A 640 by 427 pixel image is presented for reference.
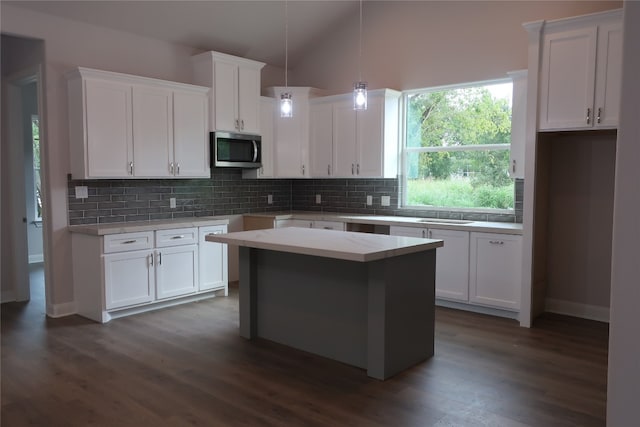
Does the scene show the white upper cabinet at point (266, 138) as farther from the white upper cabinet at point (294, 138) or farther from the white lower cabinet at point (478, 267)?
the white lower cabinet at point (478, 267)

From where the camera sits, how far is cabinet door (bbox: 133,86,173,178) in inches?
192

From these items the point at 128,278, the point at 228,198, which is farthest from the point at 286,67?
the point at 128,278

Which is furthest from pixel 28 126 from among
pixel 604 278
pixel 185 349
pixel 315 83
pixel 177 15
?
pixel 604 278

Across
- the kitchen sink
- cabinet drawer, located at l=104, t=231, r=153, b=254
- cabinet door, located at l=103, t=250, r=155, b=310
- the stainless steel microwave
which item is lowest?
cabinet door, located at l=103, t=250, r=155, b=310

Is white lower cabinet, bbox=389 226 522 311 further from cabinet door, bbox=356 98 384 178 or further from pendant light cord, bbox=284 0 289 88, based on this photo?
pendant light cord, bbox=284 0 289 88

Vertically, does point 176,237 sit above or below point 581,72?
below

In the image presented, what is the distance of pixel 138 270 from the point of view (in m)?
4.79

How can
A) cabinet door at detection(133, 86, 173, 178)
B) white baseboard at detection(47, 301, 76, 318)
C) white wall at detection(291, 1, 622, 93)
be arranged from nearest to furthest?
white baseboard at detection(47, 301, 76, 318)
cabinet door at detection(133, 86, 173, 178)
white wall at detection(291, 1, 622, 93)

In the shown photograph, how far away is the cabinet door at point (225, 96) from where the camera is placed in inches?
218

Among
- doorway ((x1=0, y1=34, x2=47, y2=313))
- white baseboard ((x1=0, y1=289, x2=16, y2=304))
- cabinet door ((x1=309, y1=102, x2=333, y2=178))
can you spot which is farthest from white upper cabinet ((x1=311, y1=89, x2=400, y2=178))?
white baseboard ((x1=0, y1=289, x2=16, y2=304))

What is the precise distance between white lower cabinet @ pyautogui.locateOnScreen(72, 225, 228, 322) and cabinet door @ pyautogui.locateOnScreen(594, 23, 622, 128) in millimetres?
3798

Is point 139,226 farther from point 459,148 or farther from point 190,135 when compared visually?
point 459,148

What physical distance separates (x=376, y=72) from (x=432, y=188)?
157 centimetres

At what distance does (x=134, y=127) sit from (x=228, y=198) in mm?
1677
